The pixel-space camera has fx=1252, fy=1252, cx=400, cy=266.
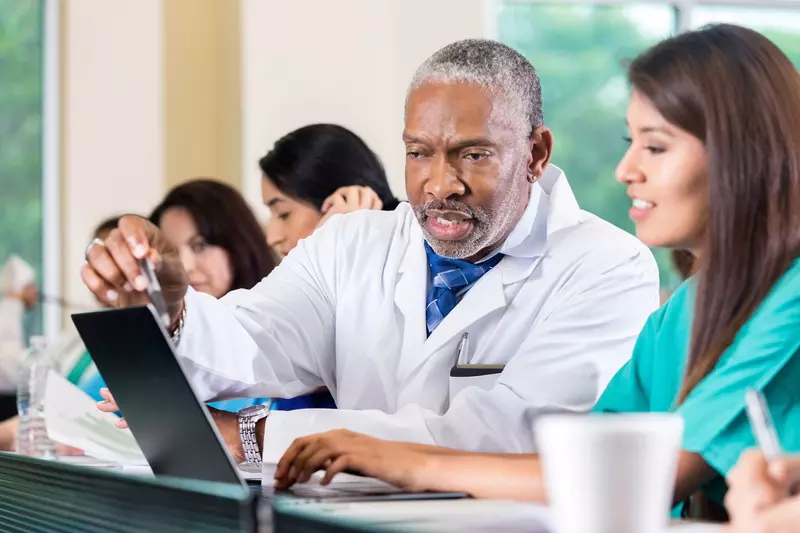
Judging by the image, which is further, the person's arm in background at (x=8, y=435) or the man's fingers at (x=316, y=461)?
the person's arm in background at (x=8, y=435)

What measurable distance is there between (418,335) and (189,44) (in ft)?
11.8

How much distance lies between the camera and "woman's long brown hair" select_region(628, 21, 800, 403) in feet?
4.38

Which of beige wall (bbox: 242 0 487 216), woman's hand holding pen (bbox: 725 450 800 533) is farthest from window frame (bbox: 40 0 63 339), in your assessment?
woman's hand holding pen (bbox: 725 450 800 533)

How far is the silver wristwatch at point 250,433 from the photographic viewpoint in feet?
5.98

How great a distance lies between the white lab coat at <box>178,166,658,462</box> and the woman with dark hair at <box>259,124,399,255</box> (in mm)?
666

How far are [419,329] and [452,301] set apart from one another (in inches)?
3.0

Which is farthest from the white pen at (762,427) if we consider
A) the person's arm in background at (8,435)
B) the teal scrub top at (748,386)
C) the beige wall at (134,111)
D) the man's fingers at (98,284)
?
the beige wall at (134,111)

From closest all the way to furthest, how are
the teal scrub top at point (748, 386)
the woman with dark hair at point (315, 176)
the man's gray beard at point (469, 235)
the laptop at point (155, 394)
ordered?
the laptop at point (155, 394), the teal scrub top at point (748, 386), the man's gray beard at point (469, 235), the woman with dark hair at point (315, 176)

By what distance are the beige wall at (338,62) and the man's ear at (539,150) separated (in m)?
2.94

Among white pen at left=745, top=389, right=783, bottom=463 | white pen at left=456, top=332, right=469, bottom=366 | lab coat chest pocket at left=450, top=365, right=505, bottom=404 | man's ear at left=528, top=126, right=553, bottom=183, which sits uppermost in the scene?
man's ear at left=528, top=126, right=553, bottom=183

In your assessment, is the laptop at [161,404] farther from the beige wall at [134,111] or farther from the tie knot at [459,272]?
the beige wall at [134,111]

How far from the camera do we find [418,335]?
1.99m

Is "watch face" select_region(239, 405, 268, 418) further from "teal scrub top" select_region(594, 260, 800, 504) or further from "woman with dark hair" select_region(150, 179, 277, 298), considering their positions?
"woman with dark hair" select_region(150, 179, 277, 298)

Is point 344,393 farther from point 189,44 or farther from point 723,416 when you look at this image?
point 189,44
